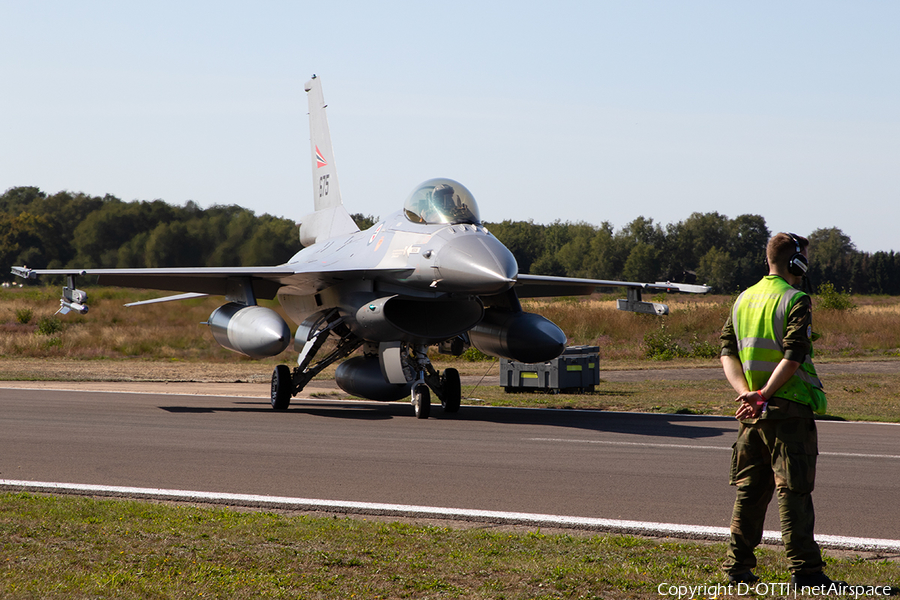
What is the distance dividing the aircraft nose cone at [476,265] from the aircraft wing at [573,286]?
5.04 ft

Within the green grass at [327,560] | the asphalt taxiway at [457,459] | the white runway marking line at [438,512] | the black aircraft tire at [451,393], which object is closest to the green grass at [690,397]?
the asphalt taxiway at [457,459]

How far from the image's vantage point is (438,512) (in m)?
7.02

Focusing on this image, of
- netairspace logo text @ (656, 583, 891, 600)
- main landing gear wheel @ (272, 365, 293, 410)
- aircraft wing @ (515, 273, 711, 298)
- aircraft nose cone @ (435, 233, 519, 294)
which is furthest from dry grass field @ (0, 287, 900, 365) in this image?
netairspace logo text @ (656, 583, 891, 600)

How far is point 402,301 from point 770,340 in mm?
11303

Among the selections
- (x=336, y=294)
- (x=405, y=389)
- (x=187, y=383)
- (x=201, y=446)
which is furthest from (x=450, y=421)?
(x=187, y=383)

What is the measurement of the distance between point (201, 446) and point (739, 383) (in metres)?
7.68

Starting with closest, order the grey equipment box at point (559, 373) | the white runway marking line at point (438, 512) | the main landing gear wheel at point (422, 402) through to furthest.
→ the white runway marking line at point (438, 512)
the main landing gear wheel at point (422, 402)
the grey equipment box at point (559, 373)

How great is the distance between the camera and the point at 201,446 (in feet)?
35.5

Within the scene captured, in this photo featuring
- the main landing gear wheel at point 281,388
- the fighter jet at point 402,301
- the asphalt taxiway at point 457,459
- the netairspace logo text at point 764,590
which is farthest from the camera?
the main landing gear wheel at point 281,388

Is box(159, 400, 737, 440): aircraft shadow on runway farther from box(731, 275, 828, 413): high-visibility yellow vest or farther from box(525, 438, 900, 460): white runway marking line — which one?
box(731, 275, 828, 413): high-visibility yellow vest

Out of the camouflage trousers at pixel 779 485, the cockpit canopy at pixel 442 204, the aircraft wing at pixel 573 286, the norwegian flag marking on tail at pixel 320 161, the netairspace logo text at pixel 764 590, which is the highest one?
the norwegian flag marking on tail at pixel 320 161

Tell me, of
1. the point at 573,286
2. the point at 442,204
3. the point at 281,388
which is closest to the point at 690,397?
the point at 573,286

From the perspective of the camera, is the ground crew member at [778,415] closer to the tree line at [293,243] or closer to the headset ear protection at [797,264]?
the headset ear protection at [797,264]

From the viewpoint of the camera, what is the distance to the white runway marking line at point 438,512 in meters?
6.09
